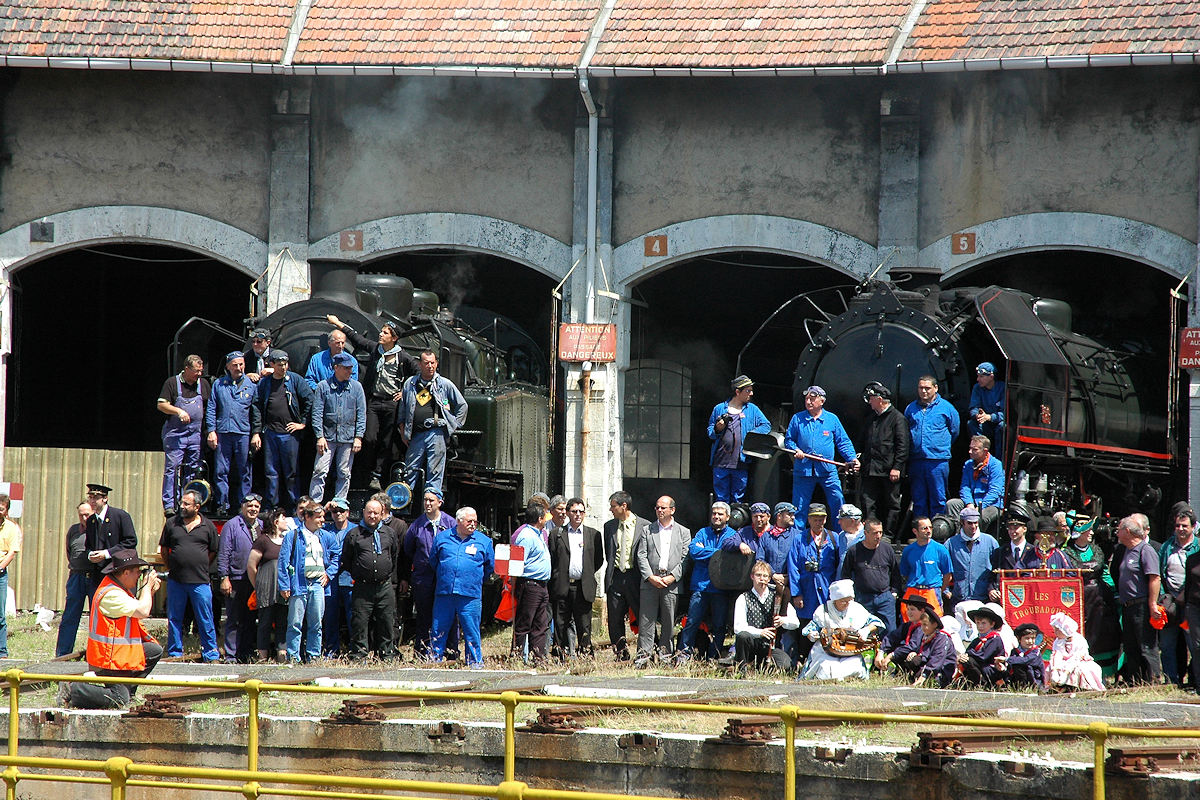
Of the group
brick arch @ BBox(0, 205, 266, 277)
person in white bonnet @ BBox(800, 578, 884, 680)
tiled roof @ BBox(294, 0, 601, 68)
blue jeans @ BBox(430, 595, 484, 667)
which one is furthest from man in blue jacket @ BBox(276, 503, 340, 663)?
tiled roof @ BBox(294, 0, 601, 68)

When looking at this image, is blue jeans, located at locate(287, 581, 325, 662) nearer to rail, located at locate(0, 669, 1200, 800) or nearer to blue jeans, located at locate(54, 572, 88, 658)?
blue jeans, located at locate(54, 572, 88, 658)

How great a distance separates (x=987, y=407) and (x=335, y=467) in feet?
20.9

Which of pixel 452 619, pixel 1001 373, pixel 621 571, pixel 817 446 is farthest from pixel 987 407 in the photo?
pixel 452 619

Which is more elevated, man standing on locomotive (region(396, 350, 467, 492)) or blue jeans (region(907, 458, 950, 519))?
man standing on locomotive (region(396, 350, 467, 492))

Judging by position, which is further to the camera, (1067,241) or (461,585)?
(1067,241)

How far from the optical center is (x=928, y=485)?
567 inches

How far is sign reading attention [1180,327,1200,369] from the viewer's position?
17281 millimetres

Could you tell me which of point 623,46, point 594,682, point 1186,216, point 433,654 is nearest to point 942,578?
point 594,682

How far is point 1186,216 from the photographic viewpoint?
17625mm

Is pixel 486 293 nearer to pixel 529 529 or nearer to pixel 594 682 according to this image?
pixel 529 529

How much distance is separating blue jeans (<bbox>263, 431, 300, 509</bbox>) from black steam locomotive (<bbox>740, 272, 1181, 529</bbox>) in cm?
464

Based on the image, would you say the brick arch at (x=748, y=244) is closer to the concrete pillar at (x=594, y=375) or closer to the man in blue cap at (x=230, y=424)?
the concrete pillar at (x=594, y=375)

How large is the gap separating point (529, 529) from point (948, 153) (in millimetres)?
7914

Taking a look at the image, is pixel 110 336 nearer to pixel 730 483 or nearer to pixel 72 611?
pixel 72 611
